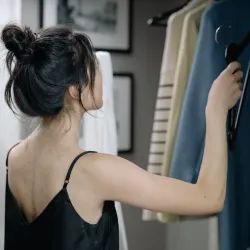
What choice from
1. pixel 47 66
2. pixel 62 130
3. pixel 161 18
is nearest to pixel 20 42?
pixel 47 66

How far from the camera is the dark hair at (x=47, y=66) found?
820 millimetres

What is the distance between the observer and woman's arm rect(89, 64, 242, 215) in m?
0.82

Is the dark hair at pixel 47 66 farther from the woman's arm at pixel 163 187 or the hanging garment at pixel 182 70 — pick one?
the hanging garment at pixel 182 70

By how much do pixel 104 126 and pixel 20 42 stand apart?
1.35ft

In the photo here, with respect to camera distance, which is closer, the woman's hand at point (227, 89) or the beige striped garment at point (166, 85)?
the woman's hand at point (227, 89)

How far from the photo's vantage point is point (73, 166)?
32.7 inches

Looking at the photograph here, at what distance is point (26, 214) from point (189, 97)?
49 centimetres

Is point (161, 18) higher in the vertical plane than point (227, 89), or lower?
higher

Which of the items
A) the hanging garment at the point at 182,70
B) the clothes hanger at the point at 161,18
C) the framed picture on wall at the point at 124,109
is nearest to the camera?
the hanging garment at the point at 182,70

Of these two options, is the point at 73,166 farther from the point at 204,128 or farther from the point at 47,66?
the point at 204,128

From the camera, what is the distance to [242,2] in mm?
1050

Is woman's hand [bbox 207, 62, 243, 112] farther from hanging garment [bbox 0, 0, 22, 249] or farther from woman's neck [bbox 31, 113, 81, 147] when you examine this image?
hanging garment [bbox 0, 0, 22, 249]

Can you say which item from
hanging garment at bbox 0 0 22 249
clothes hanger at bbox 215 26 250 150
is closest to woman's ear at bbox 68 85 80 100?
hanging garment at bbox 0 0 22 249

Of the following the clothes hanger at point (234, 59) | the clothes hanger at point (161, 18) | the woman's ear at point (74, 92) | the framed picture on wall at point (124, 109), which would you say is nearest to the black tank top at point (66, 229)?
the woman's ear at point (74, 92)
